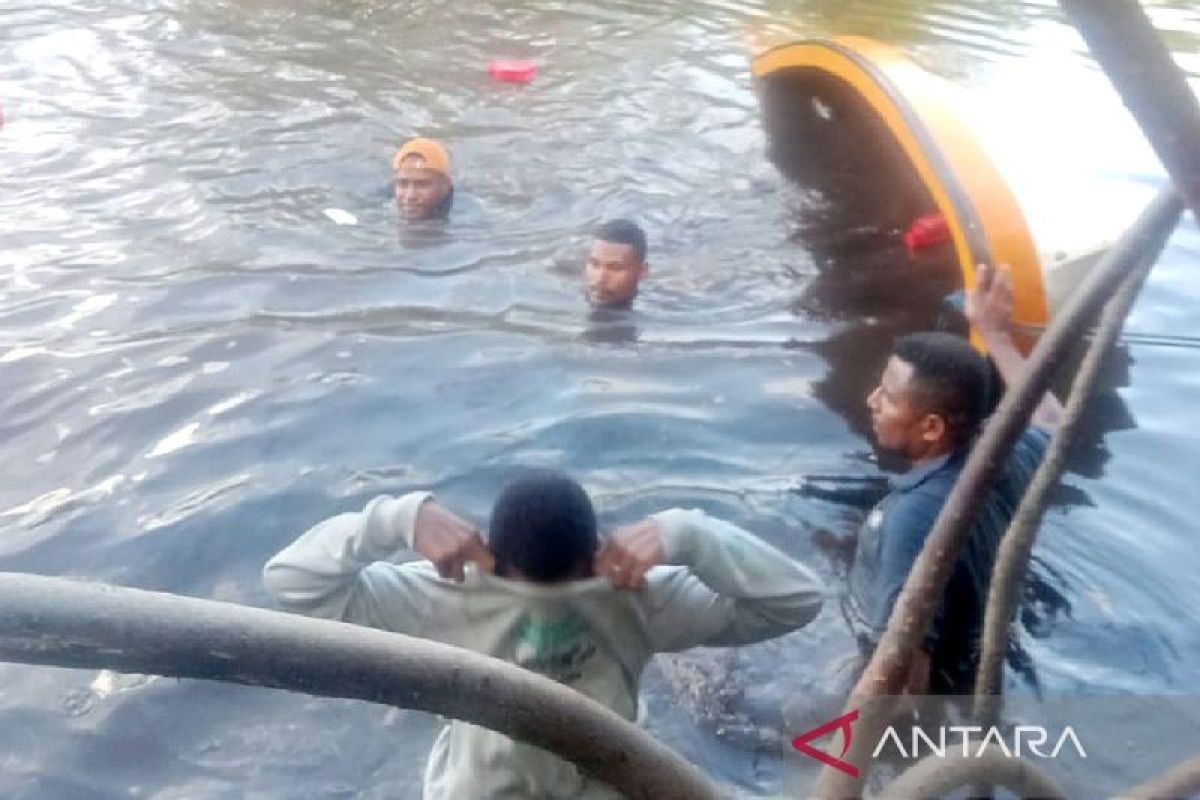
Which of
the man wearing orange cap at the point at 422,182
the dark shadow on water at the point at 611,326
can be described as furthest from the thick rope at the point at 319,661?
the man wearing orange cap at the point at 422,182

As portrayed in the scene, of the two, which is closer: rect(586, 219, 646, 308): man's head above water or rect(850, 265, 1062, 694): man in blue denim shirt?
rect(850, 265, 1062, 694): man in blue denim shirt

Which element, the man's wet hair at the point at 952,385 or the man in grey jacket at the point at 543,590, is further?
→ the man's wet hair at the point at 952,385

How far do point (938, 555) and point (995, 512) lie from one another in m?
2.12

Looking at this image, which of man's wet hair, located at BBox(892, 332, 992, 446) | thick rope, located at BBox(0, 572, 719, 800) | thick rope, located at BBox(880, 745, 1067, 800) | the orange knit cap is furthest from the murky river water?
thick rope, located at BBox(0, 572, 719, 800)

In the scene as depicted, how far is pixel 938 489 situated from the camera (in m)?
3.09

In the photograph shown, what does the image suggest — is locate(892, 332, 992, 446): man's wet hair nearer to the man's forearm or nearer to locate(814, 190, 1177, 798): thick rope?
the man's forearm

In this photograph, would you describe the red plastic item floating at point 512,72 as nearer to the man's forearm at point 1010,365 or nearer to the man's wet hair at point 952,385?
the man's forearm at point 1010,365

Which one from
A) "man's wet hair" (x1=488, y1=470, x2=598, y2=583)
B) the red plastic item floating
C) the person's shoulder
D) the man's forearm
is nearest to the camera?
"man's wet hair" (x1=488, y1=470, x2=598, y2=583)

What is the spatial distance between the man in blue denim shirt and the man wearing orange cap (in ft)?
12.0

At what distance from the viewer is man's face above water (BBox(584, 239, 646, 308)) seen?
18.5ft

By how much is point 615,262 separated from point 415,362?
39.6 inches

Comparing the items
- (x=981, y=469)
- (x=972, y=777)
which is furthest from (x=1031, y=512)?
(x=972, y=777)

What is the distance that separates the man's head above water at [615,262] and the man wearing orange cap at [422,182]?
48.6 inches

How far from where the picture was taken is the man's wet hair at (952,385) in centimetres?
327
